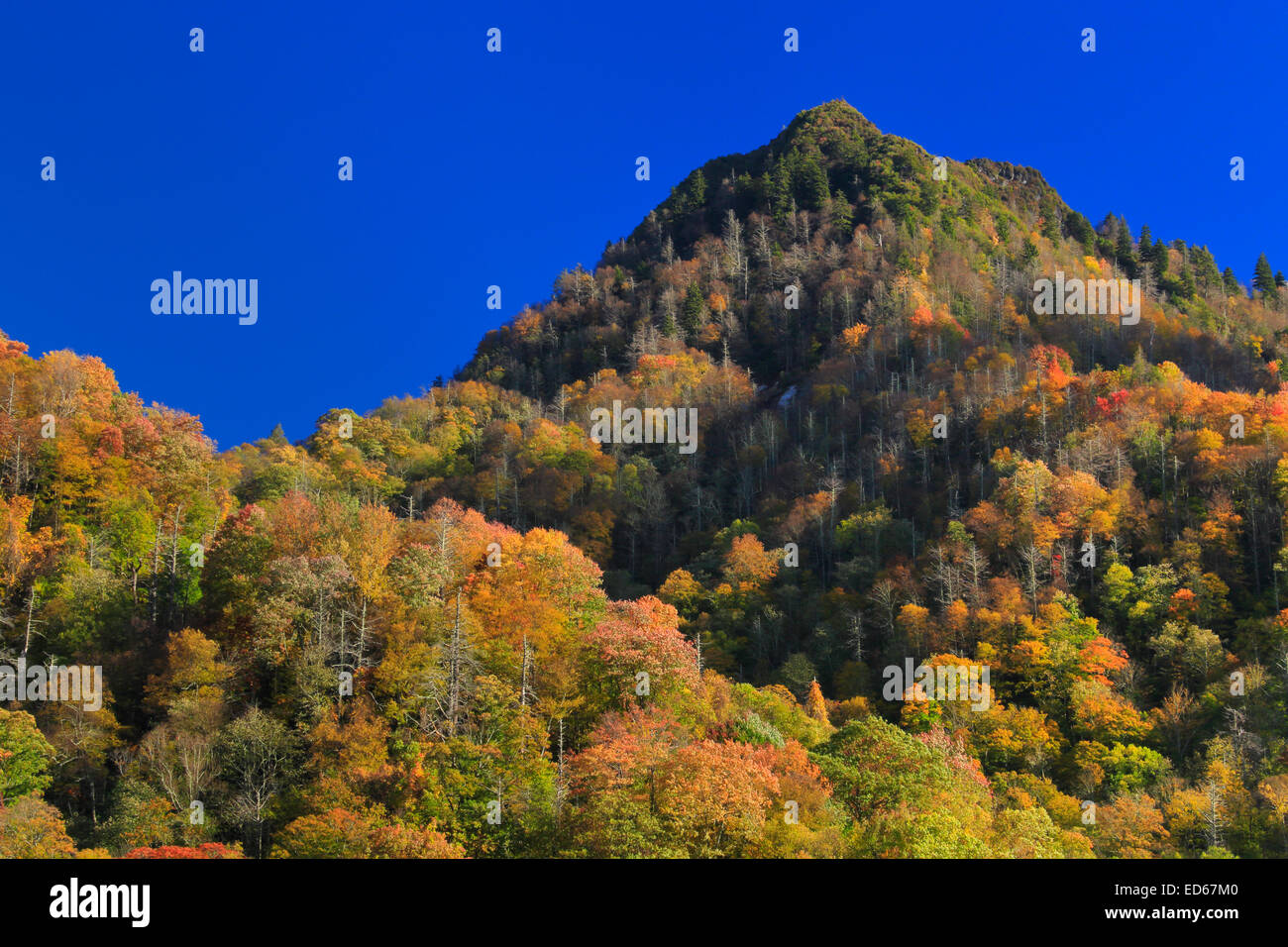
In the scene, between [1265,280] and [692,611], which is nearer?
[692,611]

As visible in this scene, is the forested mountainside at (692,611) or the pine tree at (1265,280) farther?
the pine tree at (1265,280)

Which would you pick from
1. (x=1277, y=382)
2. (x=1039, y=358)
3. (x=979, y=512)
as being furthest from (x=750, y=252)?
(x=979, y=512)

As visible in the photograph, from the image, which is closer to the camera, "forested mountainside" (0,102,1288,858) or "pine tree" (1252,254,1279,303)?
"forested mountainside" (0,102,1288,858)

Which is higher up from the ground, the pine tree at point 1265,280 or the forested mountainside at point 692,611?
the pine tree at point 1265,280

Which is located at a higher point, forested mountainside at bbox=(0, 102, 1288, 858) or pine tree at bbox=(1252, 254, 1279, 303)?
pine tree at bbox=(1252, 254, 1279, 303)

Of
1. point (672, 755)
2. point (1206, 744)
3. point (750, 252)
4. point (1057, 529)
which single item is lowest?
point (1206, 744)

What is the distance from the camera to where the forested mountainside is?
120ft

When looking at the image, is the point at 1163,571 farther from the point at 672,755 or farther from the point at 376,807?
the point at 376,807

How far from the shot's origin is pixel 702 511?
112312 mm

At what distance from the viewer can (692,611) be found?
271 ft

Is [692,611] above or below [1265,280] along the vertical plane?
below

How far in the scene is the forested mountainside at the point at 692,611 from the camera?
120 ft

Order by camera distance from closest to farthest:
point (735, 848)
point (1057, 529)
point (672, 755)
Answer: point (735, 848) → point (672, 755) → point (1057, 529)
